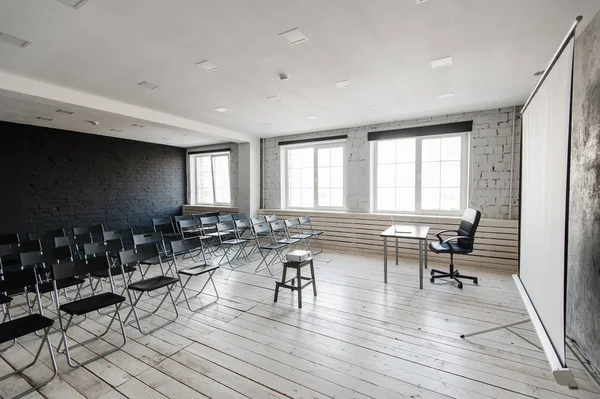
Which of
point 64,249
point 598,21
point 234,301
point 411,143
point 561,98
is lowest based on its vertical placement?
point 234,301

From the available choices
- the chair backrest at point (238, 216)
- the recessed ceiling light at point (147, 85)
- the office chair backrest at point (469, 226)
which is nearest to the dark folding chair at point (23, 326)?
the recessed ceiling light at point (147, 85)

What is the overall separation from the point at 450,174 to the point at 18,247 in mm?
6759

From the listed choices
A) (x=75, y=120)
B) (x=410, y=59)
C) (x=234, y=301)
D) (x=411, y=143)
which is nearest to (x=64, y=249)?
(x=234, y=301)

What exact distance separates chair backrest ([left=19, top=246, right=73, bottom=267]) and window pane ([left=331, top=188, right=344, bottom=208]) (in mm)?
4868

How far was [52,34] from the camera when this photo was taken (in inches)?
95.2

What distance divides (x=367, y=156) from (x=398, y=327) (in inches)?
157

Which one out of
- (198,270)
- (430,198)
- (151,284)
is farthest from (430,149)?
(151,284)

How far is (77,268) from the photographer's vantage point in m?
2.66

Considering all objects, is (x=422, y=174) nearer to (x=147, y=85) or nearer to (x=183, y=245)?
(x=183, y=245)

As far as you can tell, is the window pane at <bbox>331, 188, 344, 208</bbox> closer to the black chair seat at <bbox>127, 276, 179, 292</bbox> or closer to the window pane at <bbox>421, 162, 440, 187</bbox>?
the window pane at <bbox>421, 162, 440, 187</bbox>

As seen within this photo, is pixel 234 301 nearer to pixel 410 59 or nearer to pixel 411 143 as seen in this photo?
pixel 410 59

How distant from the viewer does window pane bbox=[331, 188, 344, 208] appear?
657 cm

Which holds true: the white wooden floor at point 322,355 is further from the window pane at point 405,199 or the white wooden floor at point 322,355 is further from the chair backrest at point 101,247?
the window pane at point 405,199

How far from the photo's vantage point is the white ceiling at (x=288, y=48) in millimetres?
2143
